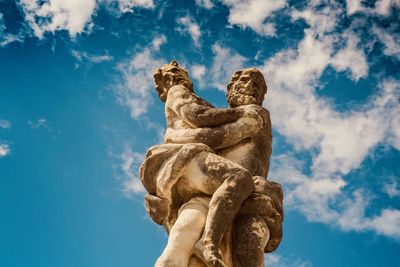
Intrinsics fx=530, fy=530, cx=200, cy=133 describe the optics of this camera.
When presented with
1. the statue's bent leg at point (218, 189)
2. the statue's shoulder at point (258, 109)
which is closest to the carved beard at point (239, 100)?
the statue's shoulder at point (258, 109)

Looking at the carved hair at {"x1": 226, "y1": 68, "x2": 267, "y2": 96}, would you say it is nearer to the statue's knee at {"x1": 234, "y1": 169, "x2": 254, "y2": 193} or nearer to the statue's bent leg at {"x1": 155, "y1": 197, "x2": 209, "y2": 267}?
the statue's knee at {"x1": 234, "y1": 169, "x2": 254, "y2": 193}

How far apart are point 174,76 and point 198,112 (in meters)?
0.97

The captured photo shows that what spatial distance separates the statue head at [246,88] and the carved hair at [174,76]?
653mm

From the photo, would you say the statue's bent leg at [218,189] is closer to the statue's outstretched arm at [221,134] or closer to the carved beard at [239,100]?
the statue's outstretched arm at [221,134]

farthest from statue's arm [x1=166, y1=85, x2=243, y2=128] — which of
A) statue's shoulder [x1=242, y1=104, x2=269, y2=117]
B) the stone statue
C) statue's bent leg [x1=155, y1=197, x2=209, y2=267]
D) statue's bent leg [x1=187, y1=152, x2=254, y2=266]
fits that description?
statue's bent leg [x1=155, y1=197, x2=209, y2=267]

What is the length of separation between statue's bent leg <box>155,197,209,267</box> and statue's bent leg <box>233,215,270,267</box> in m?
0.46

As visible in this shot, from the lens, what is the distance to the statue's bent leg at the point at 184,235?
594 centimetres

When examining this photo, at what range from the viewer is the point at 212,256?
19.0ft

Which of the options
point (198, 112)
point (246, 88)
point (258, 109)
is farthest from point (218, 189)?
point (246, 88)

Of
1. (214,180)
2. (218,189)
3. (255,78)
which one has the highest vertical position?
(255,78)

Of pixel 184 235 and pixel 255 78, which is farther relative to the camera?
pixel 255 78

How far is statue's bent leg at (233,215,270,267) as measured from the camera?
621 centimetres

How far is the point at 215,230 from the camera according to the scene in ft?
19.9

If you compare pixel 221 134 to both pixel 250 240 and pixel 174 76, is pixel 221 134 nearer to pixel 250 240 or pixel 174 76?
pixel 174 76
